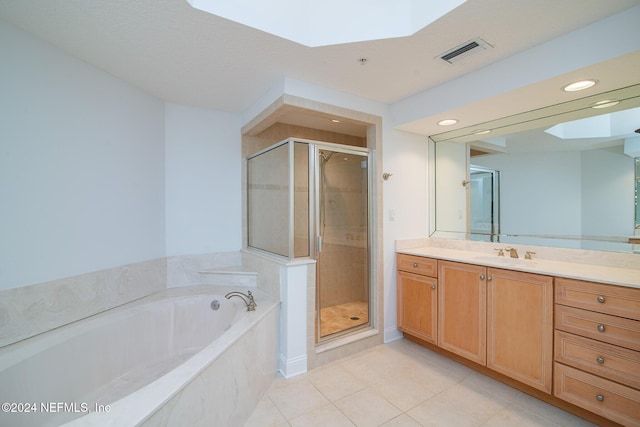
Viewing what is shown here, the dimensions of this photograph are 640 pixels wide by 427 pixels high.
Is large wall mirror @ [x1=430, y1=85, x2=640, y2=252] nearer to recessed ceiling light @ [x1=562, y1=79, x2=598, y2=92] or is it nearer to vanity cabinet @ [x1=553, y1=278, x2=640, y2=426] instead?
recessed ceiling light @ [x1=562, y1=79, x2=598, y2=92]

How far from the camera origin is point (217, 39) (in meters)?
1.72

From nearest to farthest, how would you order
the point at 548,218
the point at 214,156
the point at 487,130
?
the point at 548,218
the point at 487,130
the point at 214,156

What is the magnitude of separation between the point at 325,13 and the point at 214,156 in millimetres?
1873

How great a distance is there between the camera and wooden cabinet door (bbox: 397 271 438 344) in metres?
2.45

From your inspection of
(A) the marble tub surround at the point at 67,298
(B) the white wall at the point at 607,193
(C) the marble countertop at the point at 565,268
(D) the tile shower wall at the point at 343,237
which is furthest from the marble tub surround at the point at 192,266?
(B) the white wall at the point at 607,193

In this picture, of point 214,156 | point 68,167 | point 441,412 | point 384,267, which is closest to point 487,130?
point 384,267

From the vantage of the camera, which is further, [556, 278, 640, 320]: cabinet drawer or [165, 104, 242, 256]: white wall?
[165, 104, 242, 256]: white wall

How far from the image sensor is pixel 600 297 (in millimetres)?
1556

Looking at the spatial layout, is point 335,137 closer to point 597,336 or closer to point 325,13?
point 325,13

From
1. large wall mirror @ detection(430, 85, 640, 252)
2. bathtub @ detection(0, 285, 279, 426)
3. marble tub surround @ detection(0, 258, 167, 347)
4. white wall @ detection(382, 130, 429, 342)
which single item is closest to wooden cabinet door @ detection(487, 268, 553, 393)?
large wall mirror @ detection(430, 85, 640, 252)

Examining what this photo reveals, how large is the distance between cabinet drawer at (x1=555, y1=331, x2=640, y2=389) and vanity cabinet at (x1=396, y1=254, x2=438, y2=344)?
0.88 meters

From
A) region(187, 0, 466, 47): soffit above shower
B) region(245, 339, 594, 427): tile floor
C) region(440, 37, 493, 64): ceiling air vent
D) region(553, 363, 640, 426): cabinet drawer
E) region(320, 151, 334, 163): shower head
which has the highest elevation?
region(187, 0, 466, 47): soffit above shower

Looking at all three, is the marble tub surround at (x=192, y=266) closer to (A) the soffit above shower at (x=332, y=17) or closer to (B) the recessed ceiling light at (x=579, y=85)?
(A) the soffit above shower at (x=332, y=17)

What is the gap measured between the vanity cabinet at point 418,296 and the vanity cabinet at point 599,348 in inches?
34.7
